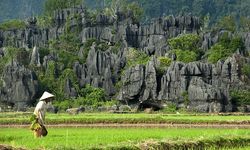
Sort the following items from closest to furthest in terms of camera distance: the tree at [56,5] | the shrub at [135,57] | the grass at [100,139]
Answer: the grass at [100,139]
the shrub at [135,57]
the tree at [56,5]

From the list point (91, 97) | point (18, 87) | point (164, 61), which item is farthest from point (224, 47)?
point (18, 87)

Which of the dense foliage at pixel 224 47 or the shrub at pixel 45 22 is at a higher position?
the shrub at pixel 45 22

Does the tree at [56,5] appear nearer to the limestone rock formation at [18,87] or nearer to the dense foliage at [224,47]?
the dense foliage at [224,47]

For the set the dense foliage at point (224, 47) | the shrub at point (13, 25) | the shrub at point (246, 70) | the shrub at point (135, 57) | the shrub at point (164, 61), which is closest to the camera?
the shrub at point (246, 70)

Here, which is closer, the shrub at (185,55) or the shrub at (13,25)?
the shrub at (185,55)

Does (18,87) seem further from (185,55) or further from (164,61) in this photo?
(185,55)

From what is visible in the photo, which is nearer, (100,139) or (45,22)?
(100,139)

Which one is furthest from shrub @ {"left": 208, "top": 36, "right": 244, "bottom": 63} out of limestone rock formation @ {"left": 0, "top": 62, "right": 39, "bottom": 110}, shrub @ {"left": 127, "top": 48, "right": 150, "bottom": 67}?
limestone rock formation @ {"left": 0, "top": 62, "right": 39, "bottom": 110}

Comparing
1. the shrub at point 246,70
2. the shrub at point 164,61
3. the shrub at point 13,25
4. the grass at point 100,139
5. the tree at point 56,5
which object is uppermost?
the tree at point 56,5

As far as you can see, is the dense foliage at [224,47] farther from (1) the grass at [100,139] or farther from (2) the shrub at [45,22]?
(1) the grass at [100,139]

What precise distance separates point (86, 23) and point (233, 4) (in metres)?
90.0

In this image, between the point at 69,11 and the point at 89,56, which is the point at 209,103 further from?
the point at 69,11

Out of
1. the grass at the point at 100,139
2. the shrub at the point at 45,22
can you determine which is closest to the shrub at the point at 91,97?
the shrub at the point at 45,22

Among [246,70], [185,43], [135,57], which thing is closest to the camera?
[246,70]
